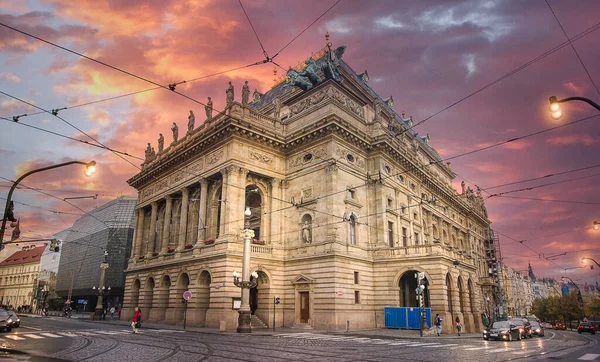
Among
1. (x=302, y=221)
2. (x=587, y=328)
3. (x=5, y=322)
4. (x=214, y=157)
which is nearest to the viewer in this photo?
(x=5, y=322)

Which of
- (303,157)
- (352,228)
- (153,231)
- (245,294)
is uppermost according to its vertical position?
(303,157)

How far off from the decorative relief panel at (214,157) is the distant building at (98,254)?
→ 53.8 metres

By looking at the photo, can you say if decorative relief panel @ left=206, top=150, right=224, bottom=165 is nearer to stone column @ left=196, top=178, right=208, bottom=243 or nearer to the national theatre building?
the national theatre building

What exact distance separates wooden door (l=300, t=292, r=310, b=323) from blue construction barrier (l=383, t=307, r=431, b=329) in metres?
6.62

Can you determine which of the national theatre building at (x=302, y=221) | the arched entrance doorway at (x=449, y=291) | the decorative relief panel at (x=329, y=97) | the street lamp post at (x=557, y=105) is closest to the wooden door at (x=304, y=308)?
the national theatre building at (x=302, y=221)

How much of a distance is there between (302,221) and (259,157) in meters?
7.28

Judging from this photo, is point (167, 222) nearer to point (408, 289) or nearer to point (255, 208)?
point (255, 208)

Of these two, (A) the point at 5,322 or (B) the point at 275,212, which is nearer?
(A) the point at 5,322

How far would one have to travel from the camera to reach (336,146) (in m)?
36.1

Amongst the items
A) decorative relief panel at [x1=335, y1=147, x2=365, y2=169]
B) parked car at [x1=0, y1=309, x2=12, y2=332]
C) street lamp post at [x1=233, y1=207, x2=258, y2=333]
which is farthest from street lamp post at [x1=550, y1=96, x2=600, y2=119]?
parked car at [x1=0, y1=309, x2=12, y2=332]

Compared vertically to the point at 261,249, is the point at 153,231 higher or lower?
higher

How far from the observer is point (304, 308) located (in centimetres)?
3397

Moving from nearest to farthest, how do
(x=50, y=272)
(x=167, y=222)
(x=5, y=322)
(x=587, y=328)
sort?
(x=5, y=322) < (x=167, y=222) < (x=587, y=328) < (x=50, y=272)

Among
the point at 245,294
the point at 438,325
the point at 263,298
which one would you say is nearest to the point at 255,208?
the point at 263,298
